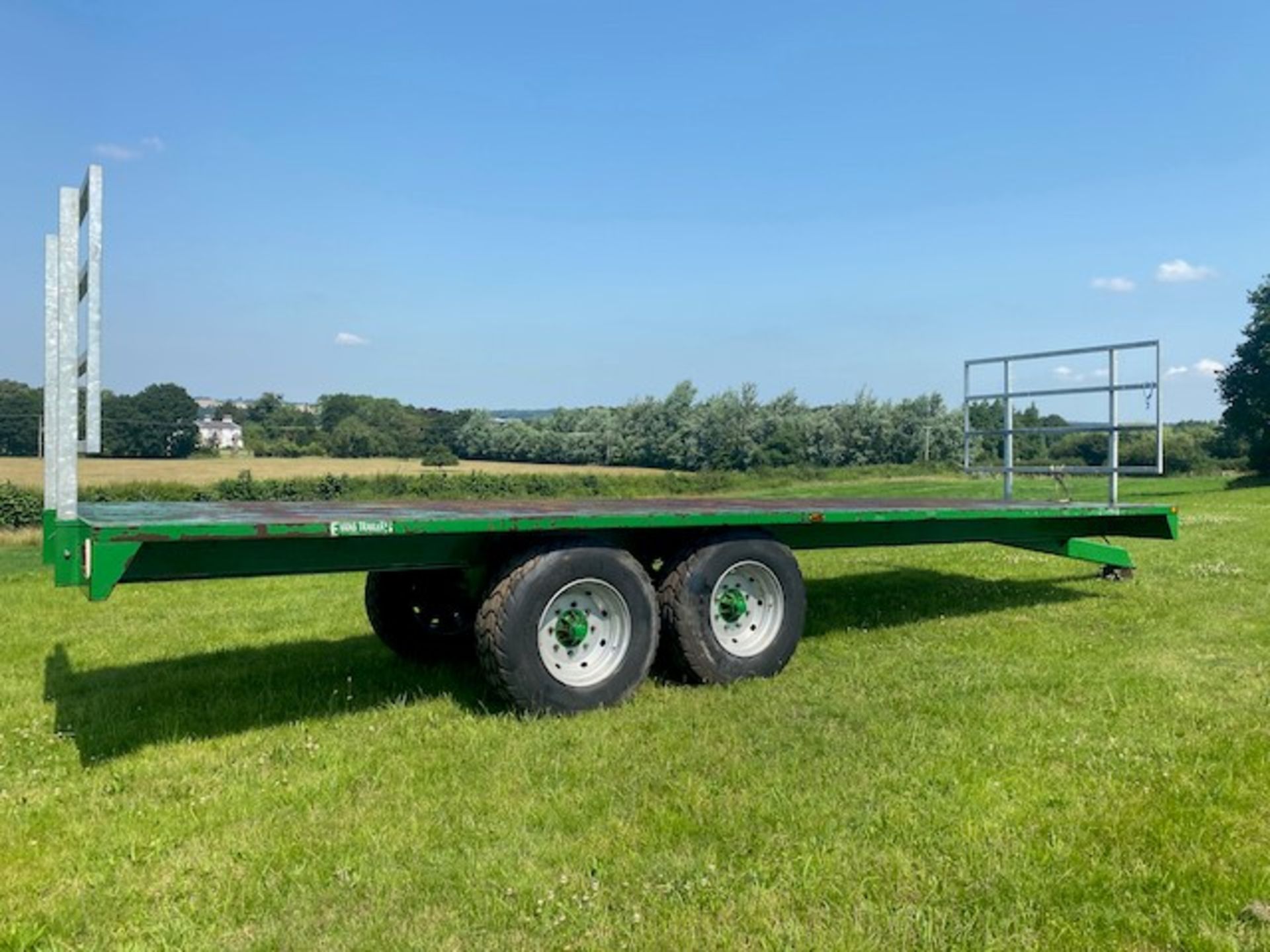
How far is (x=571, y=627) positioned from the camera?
516 cm

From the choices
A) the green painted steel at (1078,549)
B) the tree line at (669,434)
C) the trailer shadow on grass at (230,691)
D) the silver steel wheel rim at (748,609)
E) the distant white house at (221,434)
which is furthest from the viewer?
the tree line at (669,434)

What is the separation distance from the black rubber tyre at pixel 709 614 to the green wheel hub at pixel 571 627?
562 mm

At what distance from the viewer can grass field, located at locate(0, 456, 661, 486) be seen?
36656 millimetres

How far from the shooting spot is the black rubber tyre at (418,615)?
251 inches

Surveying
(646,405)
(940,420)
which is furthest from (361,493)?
(940,420)

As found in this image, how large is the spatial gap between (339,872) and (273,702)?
2.45m

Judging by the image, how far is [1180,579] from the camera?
945 cm

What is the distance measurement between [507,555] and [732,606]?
1473 mm

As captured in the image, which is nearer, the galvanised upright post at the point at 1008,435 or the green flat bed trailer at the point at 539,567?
the green flat bed trailer at the point at 539,567

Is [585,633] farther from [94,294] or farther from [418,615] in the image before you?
[94,294]

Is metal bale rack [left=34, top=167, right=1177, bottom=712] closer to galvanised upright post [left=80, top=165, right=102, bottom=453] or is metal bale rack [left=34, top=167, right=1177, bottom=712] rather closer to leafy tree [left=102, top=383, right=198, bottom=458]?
galvanised upright post [left=80, top=165, right=102, bottom=453]

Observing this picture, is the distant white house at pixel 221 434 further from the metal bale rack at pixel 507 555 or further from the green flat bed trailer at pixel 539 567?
the green flat bed trailer at pixel 539 567

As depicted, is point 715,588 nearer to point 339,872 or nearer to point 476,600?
point 476,600

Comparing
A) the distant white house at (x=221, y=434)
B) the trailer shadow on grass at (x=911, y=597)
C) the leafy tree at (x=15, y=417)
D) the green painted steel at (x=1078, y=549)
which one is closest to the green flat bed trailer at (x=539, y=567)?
the trailer shadow on grass at (x=911, y=597)
